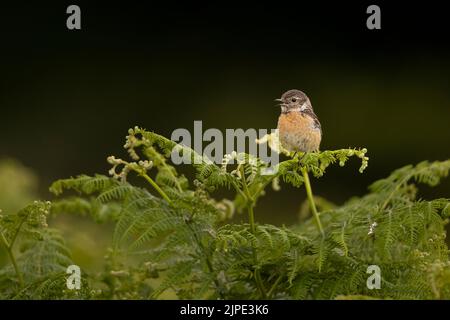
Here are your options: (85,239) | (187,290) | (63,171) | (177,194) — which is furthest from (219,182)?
(63,171)

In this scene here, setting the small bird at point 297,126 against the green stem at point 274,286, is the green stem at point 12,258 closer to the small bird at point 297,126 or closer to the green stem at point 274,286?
the green stem at point 274,286

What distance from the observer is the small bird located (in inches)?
147

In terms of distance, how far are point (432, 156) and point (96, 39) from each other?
167 inches

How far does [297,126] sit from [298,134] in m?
0.05

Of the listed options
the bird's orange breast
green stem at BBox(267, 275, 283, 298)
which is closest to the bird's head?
the bird's orange breast

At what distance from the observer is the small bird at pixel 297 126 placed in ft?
12.2

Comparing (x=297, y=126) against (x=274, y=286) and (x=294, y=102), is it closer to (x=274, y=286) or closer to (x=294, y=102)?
(x=294, y=102)

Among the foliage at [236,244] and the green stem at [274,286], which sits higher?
the foliage at [236,244]

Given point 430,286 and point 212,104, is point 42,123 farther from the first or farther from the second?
point 430,286

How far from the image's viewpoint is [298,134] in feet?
12.3

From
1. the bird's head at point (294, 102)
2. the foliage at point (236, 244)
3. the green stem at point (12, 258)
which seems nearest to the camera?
the foliage at point (236, 244)

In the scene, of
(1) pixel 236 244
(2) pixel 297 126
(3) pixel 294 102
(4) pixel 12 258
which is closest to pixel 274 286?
(1) pixel 236 244

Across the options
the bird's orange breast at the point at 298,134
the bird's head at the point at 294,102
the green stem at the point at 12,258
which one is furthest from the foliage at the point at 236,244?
the bird's head at the point at 294,102

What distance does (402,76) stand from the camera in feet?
31.4
